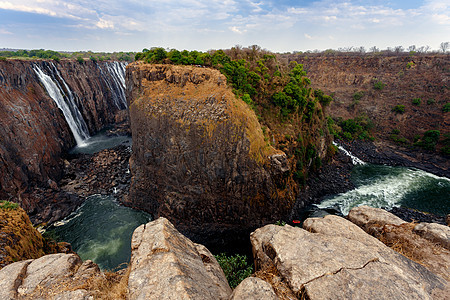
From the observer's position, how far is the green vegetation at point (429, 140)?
3772 centimetres

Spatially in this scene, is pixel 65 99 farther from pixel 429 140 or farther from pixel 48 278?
pixel 429 140

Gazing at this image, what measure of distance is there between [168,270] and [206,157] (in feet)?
46.6

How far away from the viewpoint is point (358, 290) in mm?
5121

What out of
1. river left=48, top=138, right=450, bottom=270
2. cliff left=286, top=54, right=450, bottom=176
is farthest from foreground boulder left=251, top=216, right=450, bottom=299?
cliff left=286, top=54, right=450, bottom=176

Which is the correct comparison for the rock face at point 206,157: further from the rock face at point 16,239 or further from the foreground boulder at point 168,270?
the foreground boulder at point 168,270

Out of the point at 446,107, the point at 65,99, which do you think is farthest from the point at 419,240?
the point at 446,107

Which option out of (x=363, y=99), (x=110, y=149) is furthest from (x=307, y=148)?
A: (x=363, y=99)

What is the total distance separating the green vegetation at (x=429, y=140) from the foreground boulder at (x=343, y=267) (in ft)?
150

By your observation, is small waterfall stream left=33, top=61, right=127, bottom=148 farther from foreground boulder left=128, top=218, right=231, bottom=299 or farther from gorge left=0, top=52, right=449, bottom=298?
foreground boulder left=128, top=218, right=231, bottom=299

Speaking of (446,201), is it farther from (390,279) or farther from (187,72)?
(187,72)

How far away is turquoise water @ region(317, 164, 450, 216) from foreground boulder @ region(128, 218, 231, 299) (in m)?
22.3

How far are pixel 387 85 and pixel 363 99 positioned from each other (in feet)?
23.7

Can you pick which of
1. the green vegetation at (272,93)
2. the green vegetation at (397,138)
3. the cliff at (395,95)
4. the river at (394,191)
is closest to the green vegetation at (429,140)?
the cliff at (395,95)

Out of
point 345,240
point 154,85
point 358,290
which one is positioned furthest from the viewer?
point 154,85
